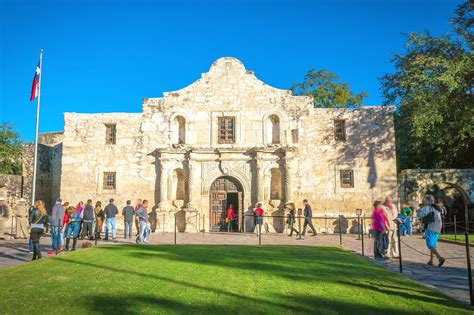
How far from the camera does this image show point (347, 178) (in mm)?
21828

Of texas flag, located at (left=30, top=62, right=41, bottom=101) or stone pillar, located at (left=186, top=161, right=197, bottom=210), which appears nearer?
texas flag, located at (left=30, top=62, right=41, bottom=101)

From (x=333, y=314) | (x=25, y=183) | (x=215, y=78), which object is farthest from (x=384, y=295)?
(x=25, y=183)

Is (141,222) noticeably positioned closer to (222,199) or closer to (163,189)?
(163,189)

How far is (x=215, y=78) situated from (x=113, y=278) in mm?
16375

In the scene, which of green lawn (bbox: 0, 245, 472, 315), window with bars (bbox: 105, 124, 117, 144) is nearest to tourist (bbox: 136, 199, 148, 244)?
green lawn (bbox: 0, 245, 472, 315)

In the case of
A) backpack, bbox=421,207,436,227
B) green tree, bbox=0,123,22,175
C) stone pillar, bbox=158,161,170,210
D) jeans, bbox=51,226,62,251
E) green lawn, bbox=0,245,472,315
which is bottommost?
green lawn, bbox=0,245,472,315

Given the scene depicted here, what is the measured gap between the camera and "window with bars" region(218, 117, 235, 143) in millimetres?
22453

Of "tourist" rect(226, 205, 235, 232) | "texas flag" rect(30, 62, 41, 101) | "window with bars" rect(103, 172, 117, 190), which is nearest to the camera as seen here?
"texas flag" rect(30, 62, 41, 101)

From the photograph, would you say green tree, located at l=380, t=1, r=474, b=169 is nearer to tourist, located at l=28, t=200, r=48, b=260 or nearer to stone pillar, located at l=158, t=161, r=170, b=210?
stone pillar, located at l=158, t=161, r=170, b=210

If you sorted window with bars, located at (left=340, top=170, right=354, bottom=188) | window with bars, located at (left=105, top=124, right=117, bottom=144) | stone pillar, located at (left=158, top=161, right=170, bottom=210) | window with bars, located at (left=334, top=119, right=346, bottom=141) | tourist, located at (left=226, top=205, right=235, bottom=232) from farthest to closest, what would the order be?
window with bars, located at (left=105, top=124, right=117, bottom=144) < window with bars, located at (left=334, top=119, right=346, bottom=141) < window with bars, located at (left=340, top=170, right=354, bottom=188) < stone pillar, located at (left=158, top=161, right=170, bottom=210) < tourist, located at (left=226, top=205, right=235, bottom=232)

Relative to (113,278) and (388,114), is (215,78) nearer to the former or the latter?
(388,114)

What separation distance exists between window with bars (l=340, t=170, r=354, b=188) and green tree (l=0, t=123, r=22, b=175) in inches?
Answer: 962

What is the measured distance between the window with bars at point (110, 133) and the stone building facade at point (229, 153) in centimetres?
6

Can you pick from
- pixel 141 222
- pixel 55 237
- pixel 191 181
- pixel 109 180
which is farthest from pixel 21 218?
pixel 191 181
